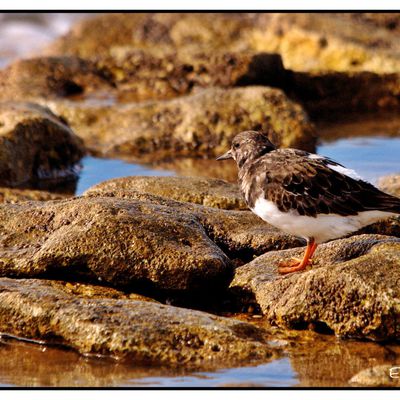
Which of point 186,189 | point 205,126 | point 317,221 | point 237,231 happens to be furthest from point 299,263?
point 205,126

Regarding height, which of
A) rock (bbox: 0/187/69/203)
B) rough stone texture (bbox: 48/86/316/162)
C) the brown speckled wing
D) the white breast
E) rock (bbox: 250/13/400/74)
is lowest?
the white breast

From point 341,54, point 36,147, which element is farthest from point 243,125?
Result: point 341,54

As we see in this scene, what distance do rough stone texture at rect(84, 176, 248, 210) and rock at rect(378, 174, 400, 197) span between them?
1.54 meters

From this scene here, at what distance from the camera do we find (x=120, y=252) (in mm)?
7285

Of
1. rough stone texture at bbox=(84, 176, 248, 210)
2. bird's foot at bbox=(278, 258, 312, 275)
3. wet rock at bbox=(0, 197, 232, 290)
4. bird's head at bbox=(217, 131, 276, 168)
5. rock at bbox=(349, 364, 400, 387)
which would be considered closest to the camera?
rock at bbox=(349, 364, 400, 387)

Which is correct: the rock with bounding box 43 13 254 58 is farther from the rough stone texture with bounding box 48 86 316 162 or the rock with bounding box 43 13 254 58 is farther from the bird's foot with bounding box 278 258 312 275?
the bird's foot with bounding box 278 258 312 275

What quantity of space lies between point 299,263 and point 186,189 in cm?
253

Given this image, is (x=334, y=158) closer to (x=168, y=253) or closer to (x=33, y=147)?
(x=33, y=147)

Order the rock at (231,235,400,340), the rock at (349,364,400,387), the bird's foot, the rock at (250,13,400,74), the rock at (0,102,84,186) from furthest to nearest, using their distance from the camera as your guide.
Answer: the rock at (250,13,400,74) → the rock at (0,102,84,186) → the bird's foot → the rock at (231,235,400,340) → the rock at (349,364,400,387)

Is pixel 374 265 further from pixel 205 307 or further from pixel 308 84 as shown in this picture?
pixel 308 84

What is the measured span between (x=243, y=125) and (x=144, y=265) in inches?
285

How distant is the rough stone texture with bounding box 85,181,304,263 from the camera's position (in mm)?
8258

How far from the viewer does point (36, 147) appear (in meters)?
12.7

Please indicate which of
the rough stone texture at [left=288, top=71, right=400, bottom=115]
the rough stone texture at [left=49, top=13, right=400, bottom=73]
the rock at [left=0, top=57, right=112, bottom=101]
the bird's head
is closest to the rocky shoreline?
the bird's head
